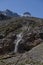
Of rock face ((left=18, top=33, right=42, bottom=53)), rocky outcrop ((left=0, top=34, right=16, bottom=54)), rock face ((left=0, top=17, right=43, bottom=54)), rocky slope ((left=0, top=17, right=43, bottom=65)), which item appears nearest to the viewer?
rocky slope ((left=0, top=17, right=43, bottom=65))

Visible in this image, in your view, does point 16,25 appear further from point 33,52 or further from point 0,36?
point 33,52

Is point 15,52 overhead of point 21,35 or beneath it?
beneath

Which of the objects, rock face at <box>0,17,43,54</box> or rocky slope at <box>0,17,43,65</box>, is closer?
rocky slope at <box>0,17,43,65</box>

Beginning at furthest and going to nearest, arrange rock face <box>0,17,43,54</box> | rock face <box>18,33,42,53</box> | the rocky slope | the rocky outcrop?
the rocky outcrop < rock face <box>0,17,43,54</box> < rock face <box>18,33,42,53</box> < the rocky slope

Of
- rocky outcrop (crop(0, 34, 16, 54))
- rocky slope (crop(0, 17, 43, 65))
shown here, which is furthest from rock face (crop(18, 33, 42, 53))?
rocky outcrop (crop(0, 34, 16, 54))

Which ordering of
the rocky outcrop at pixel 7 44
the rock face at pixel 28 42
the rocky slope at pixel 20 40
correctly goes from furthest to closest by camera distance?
1. the rocky outcrop at pixel 7 44
2. the rock face at pixel 28 42
3. the rocky slope at pixel 20 40

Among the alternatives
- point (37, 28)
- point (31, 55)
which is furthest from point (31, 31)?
point (31, 55)

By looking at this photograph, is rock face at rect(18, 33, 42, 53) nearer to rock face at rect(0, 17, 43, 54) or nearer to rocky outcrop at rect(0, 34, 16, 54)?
rock face at rect(0, 17, 43, 54)

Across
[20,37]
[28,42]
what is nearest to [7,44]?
[20,37]

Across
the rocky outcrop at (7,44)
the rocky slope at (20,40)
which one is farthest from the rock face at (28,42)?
the rocky outcrop at (7,44)

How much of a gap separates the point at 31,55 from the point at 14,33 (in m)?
8.33

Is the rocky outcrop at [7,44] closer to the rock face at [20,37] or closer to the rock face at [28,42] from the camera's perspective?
the rock face at [20,37]

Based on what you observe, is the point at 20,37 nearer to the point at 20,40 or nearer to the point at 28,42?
the point at 20,40

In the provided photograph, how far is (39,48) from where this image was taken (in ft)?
70.7
